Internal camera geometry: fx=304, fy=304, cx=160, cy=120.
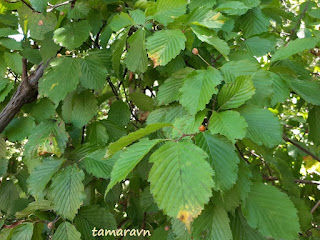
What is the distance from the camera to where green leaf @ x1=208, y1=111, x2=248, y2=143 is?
2.12 ft

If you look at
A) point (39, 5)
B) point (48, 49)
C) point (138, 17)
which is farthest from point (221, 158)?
point (48, 49)

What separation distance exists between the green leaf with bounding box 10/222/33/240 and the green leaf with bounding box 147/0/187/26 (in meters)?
0.79

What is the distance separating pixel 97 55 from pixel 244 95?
65 cm

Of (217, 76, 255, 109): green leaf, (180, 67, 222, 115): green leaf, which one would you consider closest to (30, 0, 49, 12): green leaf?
(180, 67, 222, 115): green leaf

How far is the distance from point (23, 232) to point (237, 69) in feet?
2.77

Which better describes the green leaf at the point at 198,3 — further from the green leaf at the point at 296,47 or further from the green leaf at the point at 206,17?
the green leaf at the point at 296,47

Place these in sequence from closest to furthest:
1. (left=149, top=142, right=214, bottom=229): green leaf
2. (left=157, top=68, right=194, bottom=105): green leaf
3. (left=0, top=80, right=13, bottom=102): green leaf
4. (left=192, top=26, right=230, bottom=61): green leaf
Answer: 1. (left=149, top=142, right=214, bottom=229): green leaf
2. (left=192, top=26, right=230, bottom=61): green leaf
3. (left=157, top=68, right=194, bottom=105): green leaf
4. (left=0, top=80, right=13, bottom=102): green leaf

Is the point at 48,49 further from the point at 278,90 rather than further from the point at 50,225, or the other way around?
the point at 278,90

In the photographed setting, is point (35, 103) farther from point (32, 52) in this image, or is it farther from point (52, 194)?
point (52, 194)

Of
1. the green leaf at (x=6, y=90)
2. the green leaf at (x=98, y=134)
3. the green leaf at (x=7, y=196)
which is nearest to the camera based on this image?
the green leaf at (x=98, y=134)

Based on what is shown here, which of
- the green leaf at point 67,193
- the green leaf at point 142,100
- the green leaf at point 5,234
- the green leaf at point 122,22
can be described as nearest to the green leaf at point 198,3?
the green leaf at point 122,22

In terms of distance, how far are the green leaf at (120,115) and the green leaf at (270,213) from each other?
25.8 inches

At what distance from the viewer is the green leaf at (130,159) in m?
0.61

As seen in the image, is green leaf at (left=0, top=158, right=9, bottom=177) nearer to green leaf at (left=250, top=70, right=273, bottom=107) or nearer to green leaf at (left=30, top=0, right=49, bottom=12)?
green leaf at (left=30, top=0, right=49, bottom=12)
